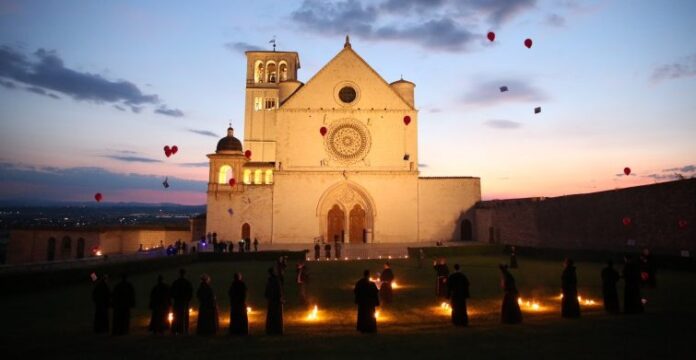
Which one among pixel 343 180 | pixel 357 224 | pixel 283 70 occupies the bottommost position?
pixel 357 224

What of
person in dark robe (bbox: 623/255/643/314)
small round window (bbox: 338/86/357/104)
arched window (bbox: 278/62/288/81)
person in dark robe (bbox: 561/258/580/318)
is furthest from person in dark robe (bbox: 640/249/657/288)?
arched window (bbox: 278/62/288/81)

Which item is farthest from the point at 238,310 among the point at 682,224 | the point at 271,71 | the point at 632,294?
the point at 271,71

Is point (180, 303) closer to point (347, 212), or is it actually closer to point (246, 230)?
point (246, 230)

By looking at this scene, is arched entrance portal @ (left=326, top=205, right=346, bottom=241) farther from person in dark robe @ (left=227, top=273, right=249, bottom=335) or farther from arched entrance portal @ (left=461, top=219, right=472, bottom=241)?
person in dark robe @ (left=227, top=273, right=249, bottom=335)

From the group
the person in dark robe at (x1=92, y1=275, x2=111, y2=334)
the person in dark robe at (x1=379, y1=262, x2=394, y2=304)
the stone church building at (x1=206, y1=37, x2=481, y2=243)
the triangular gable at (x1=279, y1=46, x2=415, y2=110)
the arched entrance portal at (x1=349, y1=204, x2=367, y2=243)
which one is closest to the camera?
the person in dark robe at (x1=92, y1=275, x2=111, y2=334)

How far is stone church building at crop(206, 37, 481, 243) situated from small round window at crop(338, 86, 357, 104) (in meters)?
0.08

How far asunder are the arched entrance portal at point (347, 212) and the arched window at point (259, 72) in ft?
54.1

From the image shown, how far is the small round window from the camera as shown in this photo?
35.3 meters

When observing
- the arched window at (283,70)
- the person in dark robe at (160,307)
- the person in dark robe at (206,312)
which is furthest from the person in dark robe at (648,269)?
the arched window at (283,70)

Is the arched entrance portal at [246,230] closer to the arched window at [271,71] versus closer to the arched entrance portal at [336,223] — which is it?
the arched entrance portal at [336,223]

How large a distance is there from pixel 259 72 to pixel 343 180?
1717cm

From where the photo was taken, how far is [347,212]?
34.8 m

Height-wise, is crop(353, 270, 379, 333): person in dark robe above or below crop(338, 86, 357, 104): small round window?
below

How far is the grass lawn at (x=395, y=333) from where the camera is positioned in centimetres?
729
